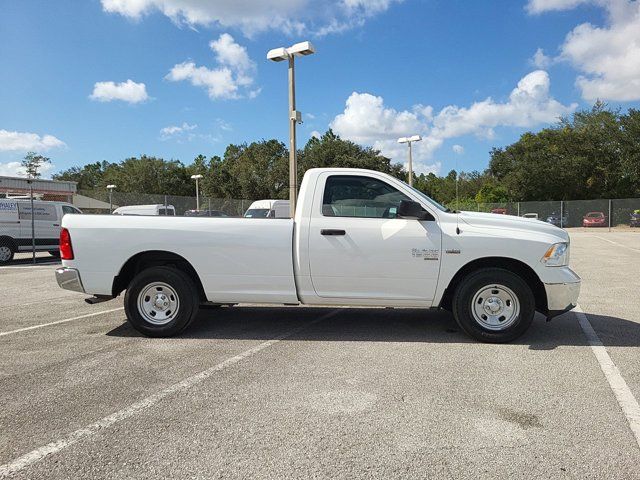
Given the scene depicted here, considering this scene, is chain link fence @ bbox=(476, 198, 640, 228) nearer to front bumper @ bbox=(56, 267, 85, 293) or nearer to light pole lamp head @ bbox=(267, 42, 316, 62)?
light pole lamp head @ bbox=(267, 42, 316, 62)

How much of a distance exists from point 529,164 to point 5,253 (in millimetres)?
47128


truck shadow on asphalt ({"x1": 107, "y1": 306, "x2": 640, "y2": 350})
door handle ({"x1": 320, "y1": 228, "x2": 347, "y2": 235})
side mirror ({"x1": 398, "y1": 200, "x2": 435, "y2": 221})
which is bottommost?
truck shadow on asphalt ({"x1": 107, "y1": 306, "x2": 640, "y2": 350})

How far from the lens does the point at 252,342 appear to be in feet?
18.6

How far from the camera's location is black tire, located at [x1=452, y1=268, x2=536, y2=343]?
5414mm

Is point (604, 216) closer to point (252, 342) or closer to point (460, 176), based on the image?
point (252, 342)

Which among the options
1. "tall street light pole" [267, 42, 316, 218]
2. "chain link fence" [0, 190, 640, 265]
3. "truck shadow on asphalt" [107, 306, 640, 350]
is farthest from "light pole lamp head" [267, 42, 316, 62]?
"truck shadow on asphalt" [107, 306, 640, 350]

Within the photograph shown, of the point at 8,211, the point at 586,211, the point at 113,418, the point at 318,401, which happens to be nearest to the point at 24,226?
the point at 8,211

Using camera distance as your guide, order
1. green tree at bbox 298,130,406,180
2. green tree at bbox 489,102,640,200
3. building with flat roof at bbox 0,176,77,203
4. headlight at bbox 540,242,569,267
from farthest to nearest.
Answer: green tree at bbox 298,130,406,180, green tree at bbox 489,102,640,200, building with flat roof at bbox 0,176,77,203, headlight at bbox 540,242,569,267

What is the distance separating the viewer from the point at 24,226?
16.2m

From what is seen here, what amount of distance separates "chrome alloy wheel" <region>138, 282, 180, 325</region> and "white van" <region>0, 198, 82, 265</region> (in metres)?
12.5

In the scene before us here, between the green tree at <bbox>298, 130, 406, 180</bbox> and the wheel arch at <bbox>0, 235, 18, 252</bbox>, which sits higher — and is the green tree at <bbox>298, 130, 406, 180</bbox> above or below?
above

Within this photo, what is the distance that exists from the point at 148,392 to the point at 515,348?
3729 mm

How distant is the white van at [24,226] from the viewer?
15.7 meters

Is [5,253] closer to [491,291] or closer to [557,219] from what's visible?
[491,291]
